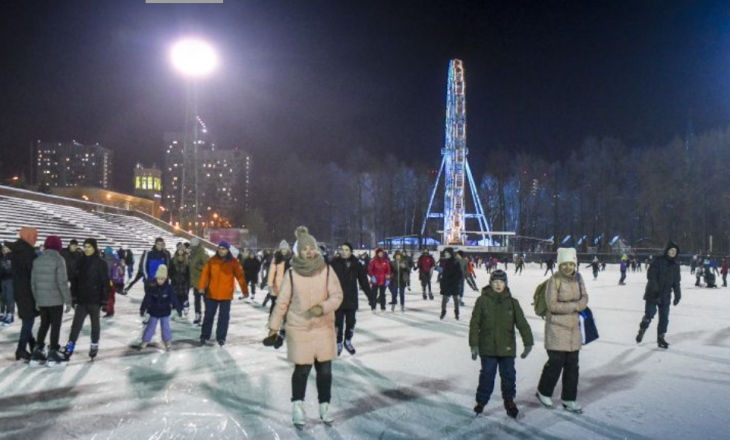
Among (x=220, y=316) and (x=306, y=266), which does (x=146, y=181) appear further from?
(x=306, y=266)

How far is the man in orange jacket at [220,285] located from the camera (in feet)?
27.6

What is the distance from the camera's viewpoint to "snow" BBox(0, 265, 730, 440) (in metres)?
4.76

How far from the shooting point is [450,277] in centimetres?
1204

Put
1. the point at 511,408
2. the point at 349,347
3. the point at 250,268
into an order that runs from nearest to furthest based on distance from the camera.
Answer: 1. the point at 511,408
2. the point at 349,347
3. the point at 250,268

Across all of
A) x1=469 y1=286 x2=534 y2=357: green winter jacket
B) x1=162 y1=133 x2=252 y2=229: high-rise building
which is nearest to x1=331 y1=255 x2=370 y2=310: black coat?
x1=469 y1=286 x2=534 y2=357: green winter jacket

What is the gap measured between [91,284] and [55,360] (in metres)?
0.98

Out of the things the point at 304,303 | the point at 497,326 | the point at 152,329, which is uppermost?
the point at 304,303

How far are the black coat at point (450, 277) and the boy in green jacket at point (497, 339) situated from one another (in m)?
6.58

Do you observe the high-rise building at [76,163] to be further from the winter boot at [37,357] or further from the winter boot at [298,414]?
the winter boot at [298,414]

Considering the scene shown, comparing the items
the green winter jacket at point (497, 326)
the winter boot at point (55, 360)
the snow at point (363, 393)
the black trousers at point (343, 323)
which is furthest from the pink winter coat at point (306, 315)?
the winter boot at point (55, 360)

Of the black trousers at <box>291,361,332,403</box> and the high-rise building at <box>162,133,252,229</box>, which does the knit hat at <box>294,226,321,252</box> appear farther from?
the high-rise building at <box>162,133,252,229</box>

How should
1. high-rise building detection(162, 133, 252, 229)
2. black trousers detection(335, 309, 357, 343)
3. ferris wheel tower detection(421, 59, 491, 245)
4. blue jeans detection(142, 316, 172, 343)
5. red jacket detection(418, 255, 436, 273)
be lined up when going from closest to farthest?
black trousers detection(335, 309, 357, 343)
blue jeans detection(142, 316, 172, 343)
red jacket detection(418, 255, 436, 273)
ferris wheel tower detection(421, 59, 491, 245)
high-rise building detection(162, 133, 252, 229)

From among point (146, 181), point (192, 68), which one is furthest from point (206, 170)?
point (192, 68)

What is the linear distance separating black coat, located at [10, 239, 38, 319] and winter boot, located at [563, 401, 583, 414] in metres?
6.04
